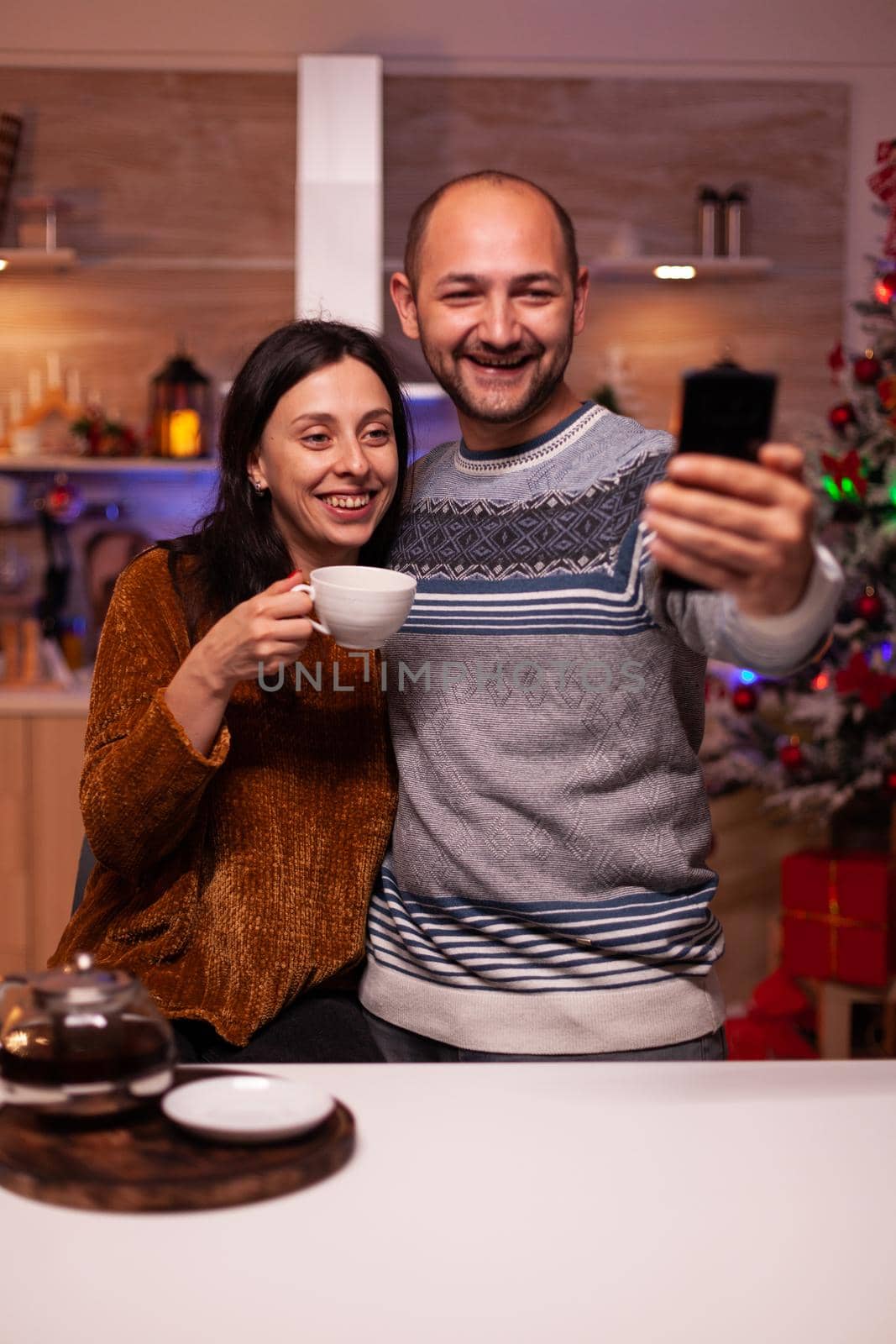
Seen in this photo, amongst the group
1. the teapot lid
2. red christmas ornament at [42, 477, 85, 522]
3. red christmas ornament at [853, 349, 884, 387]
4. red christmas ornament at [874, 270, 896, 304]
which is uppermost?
red christmas ornament at [874, 270, 896, 304]

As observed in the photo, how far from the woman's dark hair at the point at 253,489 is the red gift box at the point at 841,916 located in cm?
194

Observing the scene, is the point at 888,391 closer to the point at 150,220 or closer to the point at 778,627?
the point at 778,627

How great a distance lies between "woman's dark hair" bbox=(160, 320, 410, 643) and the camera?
1.71 metres

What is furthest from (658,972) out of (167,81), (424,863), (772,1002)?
(167,81)

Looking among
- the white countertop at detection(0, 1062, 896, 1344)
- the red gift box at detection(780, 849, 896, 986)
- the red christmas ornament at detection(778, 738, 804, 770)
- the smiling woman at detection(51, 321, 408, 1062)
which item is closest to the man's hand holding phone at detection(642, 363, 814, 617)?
the white countertop at detection(0, 1062, 896, 1344)

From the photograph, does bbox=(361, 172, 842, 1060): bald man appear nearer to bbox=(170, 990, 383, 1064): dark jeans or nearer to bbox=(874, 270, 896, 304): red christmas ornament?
bbox=(170, 990, 383, 1064): dark jeans

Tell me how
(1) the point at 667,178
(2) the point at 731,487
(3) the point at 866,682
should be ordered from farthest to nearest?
1. (1) the point at 667,178
2. (3) the point at 866,682
3. (2) the point at 731,487

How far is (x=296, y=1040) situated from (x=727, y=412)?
3.06ft

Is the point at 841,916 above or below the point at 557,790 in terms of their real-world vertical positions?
below

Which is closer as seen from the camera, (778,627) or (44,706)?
(778,627)

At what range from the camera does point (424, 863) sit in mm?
1560

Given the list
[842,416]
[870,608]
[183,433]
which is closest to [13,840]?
[183,433]

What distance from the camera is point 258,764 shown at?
169 centimetres

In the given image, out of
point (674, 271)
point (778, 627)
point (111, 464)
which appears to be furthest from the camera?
point (674, 271)
